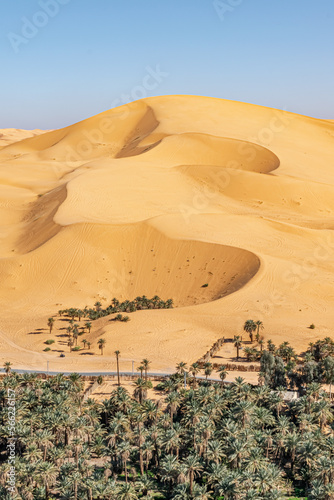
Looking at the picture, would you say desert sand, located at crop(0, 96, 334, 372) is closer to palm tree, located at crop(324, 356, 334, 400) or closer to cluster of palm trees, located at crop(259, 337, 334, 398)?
cluster of palm trees, located at crop(259, 337, 334, 398)

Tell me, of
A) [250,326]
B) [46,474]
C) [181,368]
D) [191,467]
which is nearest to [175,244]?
[250,326]

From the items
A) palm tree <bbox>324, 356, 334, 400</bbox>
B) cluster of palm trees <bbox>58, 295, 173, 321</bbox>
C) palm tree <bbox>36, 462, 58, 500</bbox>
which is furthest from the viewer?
cluster of palm trees <bbox>58, 295, 173, 321</bbox>

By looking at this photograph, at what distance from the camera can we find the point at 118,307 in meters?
59.7

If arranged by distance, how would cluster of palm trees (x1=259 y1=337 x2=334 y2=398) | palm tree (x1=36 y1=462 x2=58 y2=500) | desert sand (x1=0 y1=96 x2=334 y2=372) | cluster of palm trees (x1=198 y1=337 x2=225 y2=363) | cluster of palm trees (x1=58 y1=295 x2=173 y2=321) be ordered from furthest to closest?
cluster of palm trees (x1=58 y1=295 x2=173 y2=321) < desert sand (x1=0 y1=96 x2=334 y2=372) < cluster of palm trees (x1=198 y1=337 x2=225 y2=363) < cluster of palm trees (x1=259 y1=337 x2=334 y2=398) < palm tree (x1=36 y1=462 x2=58 y2=500)

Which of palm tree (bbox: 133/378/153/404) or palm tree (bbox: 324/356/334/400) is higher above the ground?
palm tree (bbox: 324/356/334/400)

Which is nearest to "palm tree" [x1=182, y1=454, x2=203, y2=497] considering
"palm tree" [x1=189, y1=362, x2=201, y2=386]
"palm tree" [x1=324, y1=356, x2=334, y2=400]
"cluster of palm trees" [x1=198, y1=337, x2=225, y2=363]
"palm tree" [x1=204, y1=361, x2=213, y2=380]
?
"palm tree" [x1=189, y1=362, x2=201, y2=386]

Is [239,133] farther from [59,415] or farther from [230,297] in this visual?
[59,415]

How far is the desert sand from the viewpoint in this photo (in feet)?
178

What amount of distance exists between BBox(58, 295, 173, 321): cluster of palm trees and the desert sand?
1.31 metres

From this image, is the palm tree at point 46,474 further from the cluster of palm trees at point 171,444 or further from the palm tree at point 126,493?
the palm tree at point 126,493

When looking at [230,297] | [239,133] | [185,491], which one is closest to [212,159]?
[239,133]

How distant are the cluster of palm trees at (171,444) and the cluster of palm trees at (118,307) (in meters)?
16.8

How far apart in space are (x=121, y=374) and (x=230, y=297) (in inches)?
638

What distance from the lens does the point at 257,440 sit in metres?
33.8
